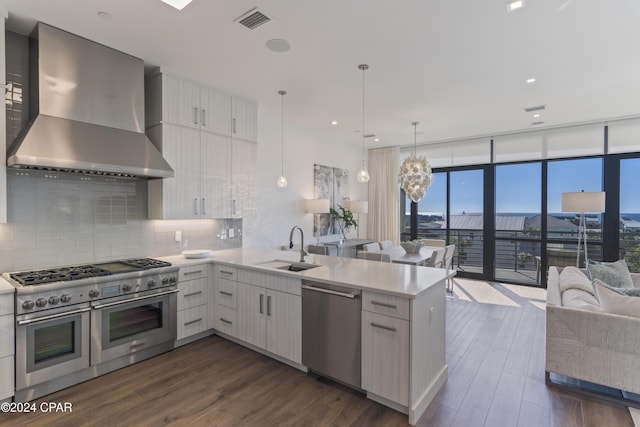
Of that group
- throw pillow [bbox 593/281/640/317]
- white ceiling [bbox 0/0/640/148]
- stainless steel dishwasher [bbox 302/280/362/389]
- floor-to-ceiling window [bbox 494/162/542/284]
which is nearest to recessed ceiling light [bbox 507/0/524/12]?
white ceiling [bbox 0/0/640/148]

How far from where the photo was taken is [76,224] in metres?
3.13

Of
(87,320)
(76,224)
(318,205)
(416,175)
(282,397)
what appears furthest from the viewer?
(318,205)

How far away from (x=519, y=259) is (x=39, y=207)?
7.68 m

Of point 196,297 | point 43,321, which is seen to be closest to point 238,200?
point 196,297

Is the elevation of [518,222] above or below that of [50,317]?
above

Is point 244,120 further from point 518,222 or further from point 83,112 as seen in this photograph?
point 518,222

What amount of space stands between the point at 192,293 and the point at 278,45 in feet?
8.87

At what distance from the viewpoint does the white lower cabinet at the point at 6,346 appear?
2244 mm

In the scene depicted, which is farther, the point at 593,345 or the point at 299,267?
the point at 299,267

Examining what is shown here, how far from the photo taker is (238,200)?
4301 mm

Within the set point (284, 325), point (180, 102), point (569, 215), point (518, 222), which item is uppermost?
point (180, 102)

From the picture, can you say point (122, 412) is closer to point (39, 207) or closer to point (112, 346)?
point (112, 346)

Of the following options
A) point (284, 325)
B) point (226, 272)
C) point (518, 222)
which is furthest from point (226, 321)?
point (518, 222)

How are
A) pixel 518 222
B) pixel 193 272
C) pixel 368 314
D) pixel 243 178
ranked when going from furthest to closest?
pixel 518 222, pixel 243 178, pixel 193 272, pixel 368 314
